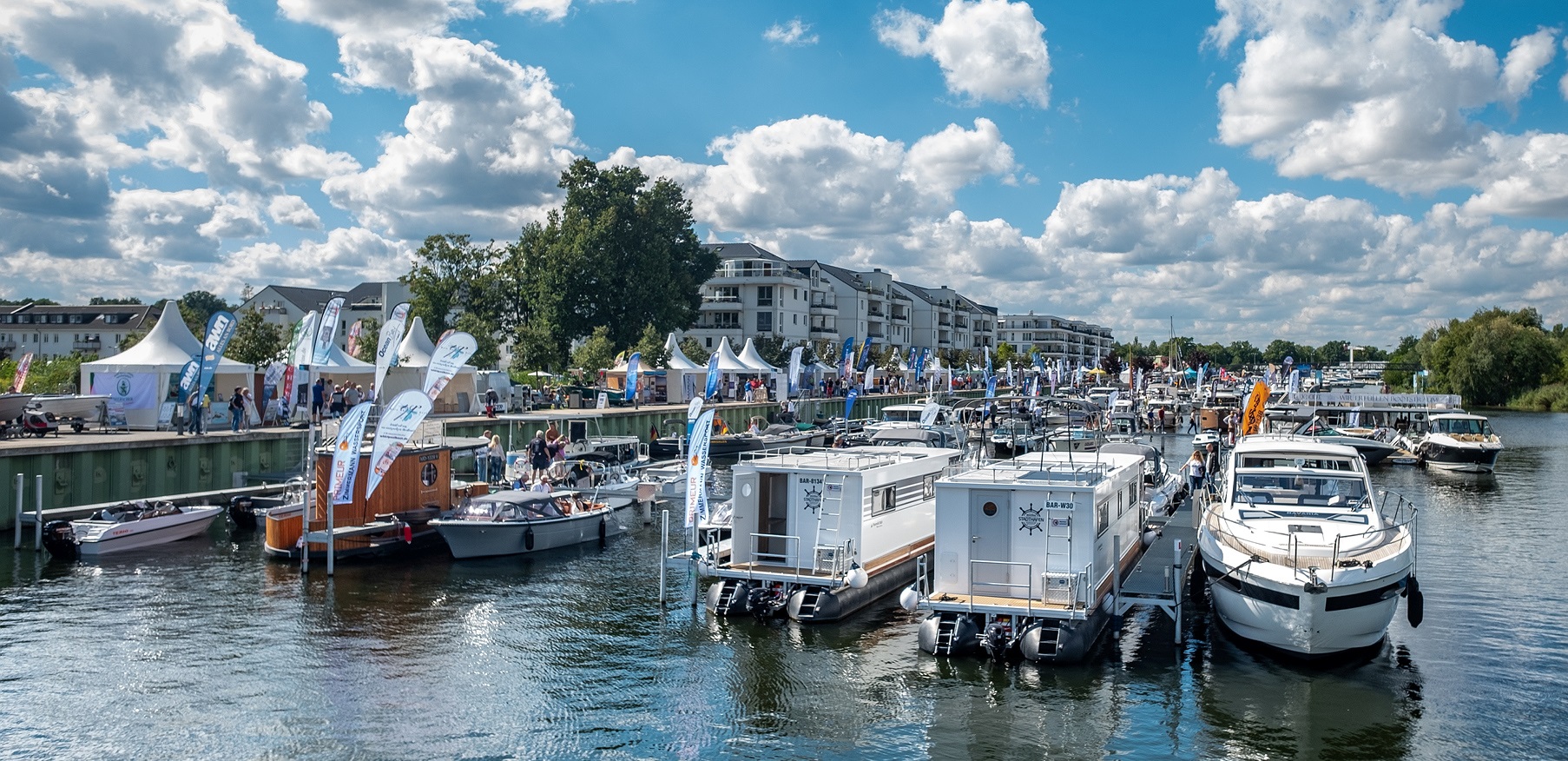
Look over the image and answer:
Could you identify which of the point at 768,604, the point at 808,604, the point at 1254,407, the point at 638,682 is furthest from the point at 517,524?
the point at 1254,407

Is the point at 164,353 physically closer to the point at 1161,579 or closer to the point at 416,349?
the point at 416,349

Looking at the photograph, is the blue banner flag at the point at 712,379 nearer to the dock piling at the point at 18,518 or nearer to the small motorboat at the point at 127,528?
the small motorboat at the point at 127,528

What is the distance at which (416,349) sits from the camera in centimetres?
5069

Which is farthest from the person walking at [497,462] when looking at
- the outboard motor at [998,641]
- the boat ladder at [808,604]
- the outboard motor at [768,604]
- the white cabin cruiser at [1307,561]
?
the white cabin cruiser at [1307,561]

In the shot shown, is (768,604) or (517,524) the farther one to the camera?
(517,524)

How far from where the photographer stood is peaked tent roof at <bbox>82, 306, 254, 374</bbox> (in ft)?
125

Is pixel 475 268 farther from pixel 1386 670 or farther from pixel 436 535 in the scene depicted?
pixel 1386 670

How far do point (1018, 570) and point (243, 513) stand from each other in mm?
22531

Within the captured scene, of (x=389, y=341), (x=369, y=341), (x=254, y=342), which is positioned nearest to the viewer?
(x=389, y=341)

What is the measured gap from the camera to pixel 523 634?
20375 mm

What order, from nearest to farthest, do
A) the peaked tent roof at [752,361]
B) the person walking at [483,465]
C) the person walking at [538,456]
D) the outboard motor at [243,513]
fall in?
the outboard motor at [243,513] → the person walking at [538,456] → the person walking at [483,465] → the peaked tent roof at [752,361]

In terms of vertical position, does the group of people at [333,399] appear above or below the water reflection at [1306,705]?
above

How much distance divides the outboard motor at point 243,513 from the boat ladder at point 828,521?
59.3ft

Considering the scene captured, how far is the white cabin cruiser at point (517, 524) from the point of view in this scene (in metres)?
26.5
